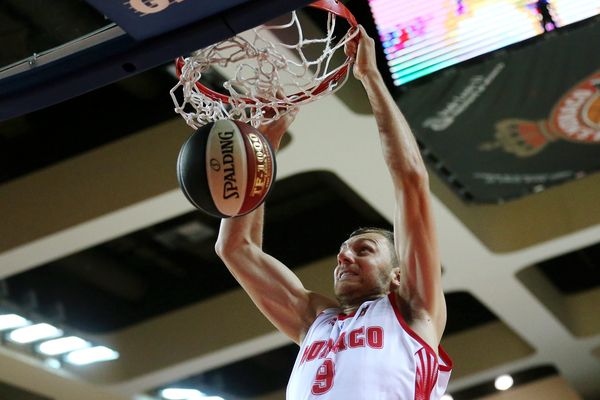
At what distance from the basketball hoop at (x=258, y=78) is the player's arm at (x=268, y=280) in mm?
163

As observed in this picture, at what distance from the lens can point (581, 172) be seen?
6.59 meters

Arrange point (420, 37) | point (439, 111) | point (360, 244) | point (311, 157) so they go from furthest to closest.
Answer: point (311, 157), point (439, 111), point (420, 37), point (360, 244)

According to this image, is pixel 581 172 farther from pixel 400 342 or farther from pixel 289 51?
pixel 400 342

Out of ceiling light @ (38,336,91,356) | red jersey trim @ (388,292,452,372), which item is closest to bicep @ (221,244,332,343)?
red jersey trim @ (388,292,452,372)

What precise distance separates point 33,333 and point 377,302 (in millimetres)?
5001

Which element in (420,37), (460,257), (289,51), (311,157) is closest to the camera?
(289,51)

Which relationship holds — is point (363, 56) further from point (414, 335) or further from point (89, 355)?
point (89, 355)

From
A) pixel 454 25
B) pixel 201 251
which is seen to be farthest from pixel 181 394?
pixel 454 25

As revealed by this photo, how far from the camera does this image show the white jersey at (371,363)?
3146mm

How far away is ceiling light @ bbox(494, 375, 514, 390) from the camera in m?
9.54

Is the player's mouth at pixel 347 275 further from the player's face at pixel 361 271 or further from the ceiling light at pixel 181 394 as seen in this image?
the ceiling light at pixel 181 394

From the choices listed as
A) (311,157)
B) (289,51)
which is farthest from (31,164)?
(289,51)

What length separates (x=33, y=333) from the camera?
7914 mm

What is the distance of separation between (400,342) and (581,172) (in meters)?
3.65
